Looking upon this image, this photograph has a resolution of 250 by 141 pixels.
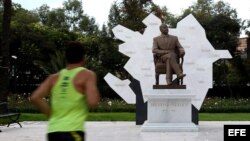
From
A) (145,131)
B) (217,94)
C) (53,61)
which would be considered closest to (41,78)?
(53,61)

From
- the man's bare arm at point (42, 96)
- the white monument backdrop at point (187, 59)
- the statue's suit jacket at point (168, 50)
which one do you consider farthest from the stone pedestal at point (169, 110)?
the man's bare arm at point (42, 96)

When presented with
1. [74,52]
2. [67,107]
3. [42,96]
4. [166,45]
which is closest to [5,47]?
[166,45]

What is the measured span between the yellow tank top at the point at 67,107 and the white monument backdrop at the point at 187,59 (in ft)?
38.9

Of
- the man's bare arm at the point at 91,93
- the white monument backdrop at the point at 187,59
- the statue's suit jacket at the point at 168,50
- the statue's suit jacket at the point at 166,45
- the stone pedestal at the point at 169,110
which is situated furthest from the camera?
the white monument backdrop at the point at 187,59

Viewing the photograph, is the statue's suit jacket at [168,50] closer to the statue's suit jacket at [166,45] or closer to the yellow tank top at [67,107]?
the statue's suit jacket at [166,45]

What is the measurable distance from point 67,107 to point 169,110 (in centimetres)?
968

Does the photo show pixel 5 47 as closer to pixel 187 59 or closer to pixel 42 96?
pixel 187 59

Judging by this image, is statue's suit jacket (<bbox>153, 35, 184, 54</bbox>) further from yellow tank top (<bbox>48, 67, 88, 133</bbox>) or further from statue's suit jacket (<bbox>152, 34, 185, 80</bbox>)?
yellow tank top (<bbox>48, 67, 88, 133</bbox>)

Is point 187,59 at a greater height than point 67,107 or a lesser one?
greater

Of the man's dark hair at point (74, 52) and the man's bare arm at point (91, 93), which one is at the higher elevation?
the man's dark hair at point (74, 52)

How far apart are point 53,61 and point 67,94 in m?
27.6

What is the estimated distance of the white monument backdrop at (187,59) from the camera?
52.9 ft

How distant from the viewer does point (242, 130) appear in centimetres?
520

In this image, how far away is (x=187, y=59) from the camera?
16141 millimetres
